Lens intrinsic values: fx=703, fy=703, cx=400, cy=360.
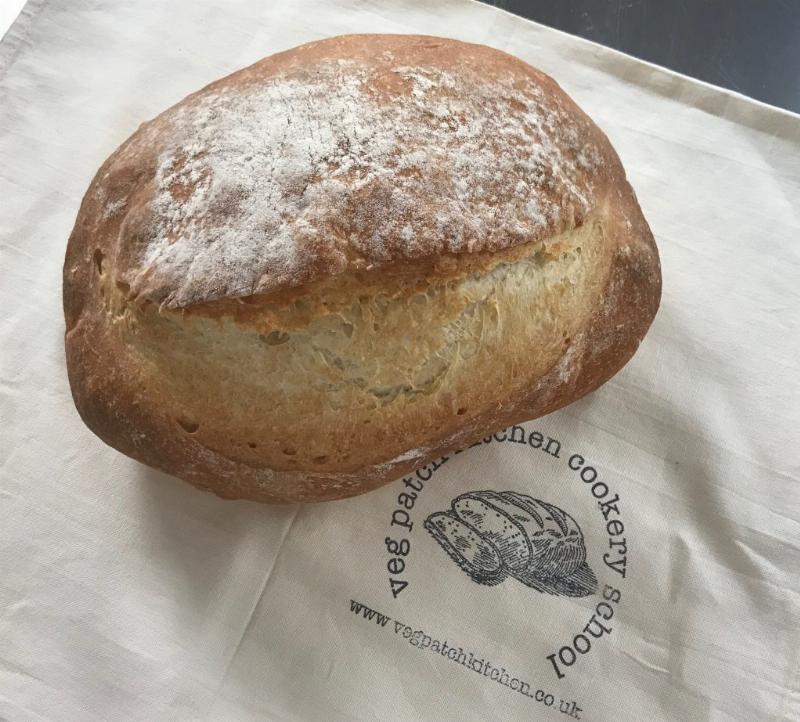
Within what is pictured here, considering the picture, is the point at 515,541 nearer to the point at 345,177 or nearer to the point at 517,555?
the point at 517,555

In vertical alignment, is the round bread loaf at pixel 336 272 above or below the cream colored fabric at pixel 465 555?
above

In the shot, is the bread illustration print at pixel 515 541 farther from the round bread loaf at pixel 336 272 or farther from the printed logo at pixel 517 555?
the round bread loaf at pixel 336 272

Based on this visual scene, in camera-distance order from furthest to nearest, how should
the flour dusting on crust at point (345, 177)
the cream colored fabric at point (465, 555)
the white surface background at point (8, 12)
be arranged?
the white surface background at point (8, 12), the cream colored fabric at point (465, 555), the flour dusting on crust at point (345, 177)

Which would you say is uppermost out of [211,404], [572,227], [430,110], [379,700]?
[430,110]

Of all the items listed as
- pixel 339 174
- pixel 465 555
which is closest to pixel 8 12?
pixel 339 174

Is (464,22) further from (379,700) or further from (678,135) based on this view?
(379,700)

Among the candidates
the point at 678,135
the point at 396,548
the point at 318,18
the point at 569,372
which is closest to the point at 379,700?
the point at 396,548

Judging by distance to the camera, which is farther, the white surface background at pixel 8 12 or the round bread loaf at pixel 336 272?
the white surface background at pixel 8 12

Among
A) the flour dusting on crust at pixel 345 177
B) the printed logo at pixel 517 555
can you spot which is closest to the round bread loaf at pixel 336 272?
the flour dusting on crust at pixel 345 177

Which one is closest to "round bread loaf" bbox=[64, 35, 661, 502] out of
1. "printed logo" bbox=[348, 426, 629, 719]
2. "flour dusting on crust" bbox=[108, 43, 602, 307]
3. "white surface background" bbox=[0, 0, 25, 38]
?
"flour dusting on crust" bbox=[108, 43, 602, 307]
